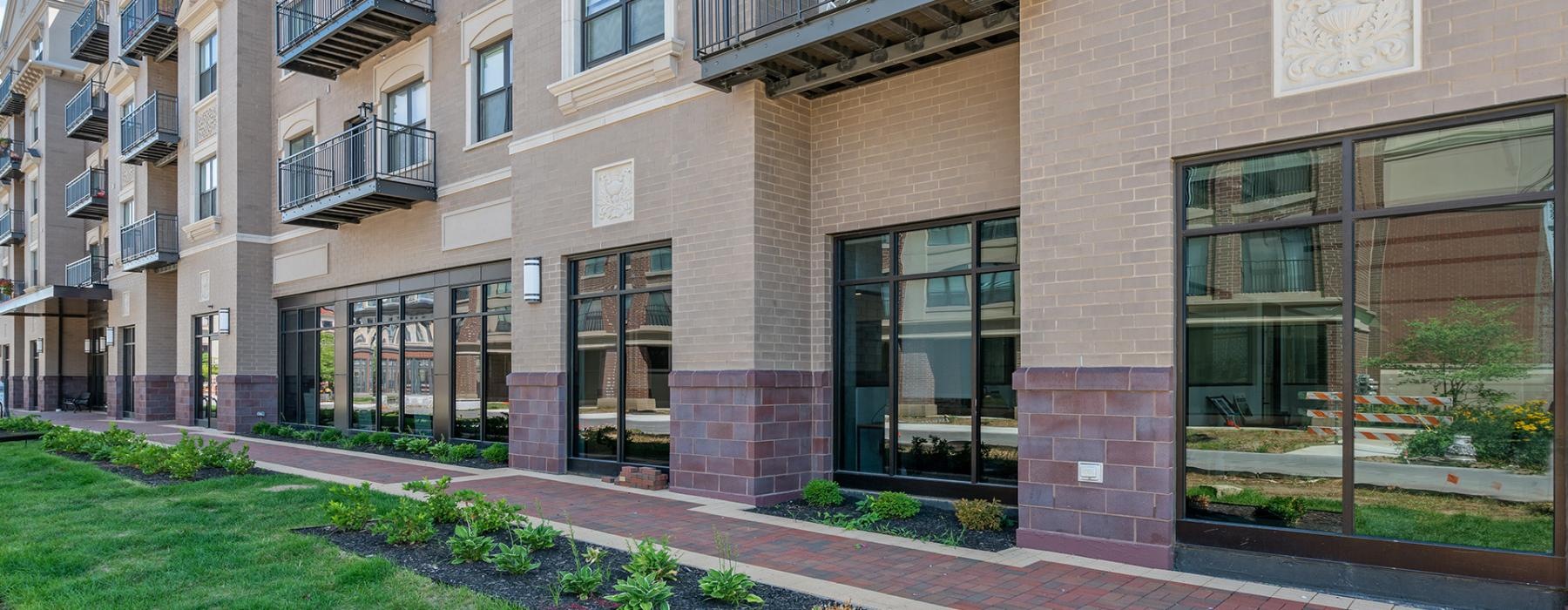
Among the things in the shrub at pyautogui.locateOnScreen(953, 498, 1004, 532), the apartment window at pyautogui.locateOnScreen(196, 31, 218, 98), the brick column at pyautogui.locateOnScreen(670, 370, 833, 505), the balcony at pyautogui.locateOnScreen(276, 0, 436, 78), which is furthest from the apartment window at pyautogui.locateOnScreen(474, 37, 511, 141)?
the apartment window at pyautogui.locateOnScreen(196, 31, 218, 98)

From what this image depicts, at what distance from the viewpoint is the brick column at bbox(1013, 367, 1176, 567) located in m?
7.07

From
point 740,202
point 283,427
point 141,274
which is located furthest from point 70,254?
point 740,202

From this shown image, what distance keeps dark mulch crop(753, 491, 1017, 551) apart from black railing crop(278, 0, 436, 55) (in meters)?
11.5

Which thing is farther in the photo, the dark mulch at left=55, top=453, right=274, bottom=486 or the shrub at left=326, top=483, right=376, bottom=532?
the dark mulch at left=55, top=453, right=274, bottom=486

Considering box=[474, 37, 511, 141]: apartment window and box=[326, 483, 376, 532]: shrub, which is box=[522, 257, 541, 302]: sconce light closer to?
box=[474, 37, 511, 141]: apartment window

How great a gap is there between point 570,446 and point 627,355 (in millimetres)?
1628

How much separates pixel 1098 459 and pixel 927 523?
1971 mm

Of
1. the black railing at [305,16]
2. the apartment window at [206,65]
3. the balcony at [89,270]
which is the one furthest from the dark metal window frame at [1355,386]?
the balcony at [89,270]

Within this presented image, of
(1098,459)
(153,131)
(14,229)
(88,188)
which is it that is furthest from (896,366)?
(14,229)

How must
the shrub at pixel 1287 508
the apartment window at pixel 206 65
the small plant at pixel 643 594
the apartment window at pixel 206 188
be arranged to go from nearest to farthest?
the small plant at pixel 643 594, the shrub at pixel 1287 508, the apartment window at pixel 206 188, the apartment window at pixel 206 65

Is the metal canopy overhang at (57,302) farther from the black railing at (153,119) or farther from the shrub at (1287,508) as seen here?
the shrub at (1287,508)

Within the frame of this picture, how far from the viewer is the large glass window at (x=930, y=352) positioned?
370 inches

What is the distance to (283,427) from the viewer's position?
19.6 meters

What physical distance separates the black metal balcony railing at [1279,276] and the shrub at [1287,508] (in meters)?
1.53
